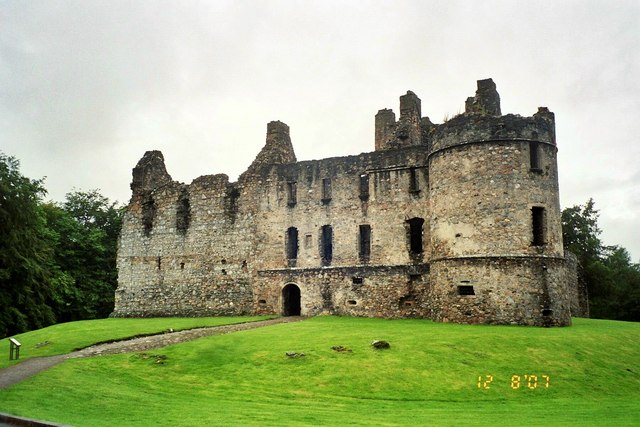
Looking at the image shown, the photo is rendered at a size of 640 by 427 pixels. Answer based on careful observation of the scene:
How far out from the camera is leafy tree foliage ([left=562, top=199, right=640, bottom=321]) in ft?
164

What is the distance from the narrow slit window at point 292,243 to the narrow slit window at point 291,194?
4.70ft

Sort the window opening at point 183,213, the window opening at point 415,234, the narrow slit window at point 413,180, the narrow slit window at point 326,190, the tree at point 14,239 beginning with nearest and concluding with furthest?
1. the tree at point 14,239
2. the window opening at point 415,234
3. the narrow slit window at point 413,180
4. the narrow slit window at point 326,190
5. the window opening at point 183,213

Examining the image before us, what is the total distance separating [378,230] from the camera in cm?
2975

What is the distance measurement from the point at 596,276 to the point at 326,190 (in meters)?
32.2

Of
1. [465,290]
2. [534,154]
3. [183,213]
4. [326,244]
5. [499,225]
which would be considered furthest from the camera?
[183,213]

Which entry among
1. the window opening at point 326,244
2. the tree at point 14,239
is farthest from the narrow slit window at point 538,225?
the tree at point 14,239

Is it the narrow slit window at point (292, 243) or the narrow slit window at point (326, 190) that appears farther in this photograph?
the narrow slit window at point (292, 243)

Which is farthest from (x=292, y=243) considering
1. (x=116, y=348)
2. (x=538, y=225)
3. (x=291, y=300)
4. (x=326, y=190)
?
(x=116, y=348)

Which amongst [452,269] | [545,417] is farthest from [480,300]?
[545,417]

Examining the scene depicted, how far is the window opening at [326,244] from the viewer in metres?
31.2

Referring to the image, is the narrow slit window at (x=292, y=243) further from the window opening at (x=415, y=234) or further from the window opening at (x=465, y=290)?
the window opening at (x=465, y=290)
